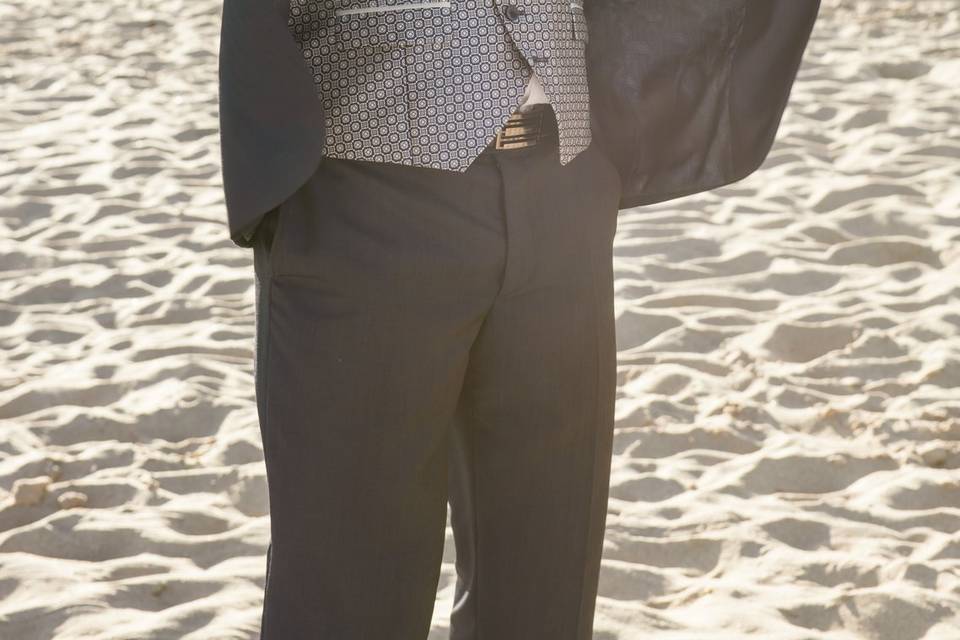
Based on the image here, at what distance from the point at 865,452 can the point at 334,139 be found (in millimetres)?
2226

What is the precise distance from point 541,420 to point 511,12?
19.3 inches

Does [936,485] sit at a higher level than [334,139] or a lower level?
lower

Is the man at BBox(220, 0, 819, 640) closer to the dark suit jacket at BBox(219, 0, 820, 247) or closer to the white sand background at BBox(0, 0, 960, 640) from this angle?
the dark suit jacket at BBox(219, 0, 820, 247)

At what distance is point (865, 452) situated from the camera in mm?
3270

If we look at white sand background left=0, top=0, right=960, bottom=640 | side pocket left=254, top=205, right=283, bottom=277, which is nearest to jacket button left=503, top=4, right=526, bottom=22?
side pocket left=254, top=205, right=283, bottom=277

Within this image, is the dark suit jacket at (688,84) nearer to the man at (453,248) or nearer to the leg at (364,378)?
the man at (453,248)

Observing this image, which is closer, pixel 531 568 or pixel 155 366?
pixel 531 568

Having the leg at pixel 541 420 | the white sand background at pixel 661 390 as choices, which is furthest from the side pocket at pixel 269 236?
the white sand background at pixel 661 390

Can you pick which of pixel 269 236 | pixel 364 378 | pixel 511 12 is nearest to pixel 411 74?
pixel 511 12

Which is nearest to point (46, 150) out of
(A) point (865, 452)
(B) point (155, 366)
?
(B) point (155, 366)

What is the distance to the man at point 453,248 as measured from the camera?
142cm

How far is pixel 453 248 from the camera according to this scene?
4.71 ft

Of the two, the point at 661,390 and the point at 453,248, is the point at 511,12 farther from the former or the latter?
the point at 661,390

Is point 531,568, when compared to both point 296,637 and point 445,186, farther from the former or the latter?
point 445,186
